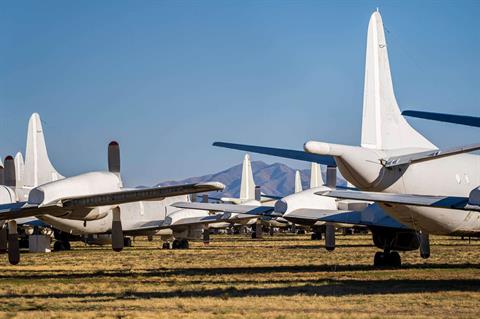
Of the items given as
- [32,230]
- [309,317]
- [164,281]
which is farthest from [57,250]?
[309,317]

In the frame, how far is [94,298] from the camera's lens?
23.9 m

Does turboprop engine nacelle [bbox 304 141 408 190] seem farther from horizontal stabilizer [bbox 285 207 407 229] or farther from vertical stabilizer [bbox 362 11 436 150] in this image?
horizontal stabilizer [bbox 285 207 407 229]

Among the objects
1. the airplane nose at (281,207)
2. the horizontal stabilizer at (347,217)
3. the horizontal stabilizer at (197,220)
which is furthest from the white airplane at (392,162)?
the horizontal stabilizer at (197,220)

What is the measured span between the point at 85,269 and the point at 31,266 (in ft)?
15.6

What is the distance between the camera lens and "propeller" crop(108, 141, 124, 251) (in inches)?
1353

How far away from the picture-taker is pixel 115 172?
34875 mm

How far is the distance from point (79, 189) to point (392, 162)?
36.8 feet

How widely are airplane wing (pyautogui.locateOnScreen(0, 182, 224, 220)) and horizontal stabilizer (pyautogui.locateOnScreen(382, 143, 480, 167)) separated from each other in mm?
5239

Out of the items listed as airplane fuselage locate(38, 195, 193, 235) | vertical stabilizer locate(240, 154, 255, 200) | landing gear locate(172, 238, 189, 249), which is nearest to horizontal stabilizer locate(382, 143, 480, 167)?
airplane fuselage locate(38, 195, 193, 235)

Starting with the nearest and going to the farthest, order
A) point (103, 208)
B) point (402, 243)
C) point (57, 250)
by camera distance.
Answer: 1. point (103, 208)
2. point (402, 243)
3. point (57, 250)

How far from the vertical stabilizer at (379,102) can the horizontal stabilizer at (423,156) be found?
830mm

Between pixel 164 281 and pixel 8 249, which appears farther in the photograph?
pixel 8 249

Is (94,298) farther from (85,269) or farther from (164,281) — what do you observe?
(85,269)

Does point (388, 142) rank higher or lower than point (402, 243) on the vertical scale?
higher
